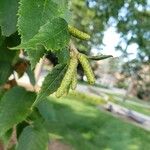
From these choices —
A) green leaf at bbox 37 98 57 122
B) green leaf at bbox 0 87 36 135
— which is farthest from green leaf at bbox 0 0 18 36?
green leaf at bbox 37 98 57 122

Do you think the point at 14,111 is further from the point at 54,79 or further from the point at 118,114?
the point at 118,114

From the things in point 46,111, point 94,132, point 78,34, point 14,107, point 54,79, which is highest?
point 78,34

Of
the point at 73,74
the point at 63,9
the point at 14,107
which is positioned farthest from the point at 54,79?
the point at 14,107

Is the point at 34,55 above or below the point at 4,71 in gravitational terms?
above

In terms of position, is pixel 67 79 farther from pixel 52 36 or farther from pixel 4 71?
pixel 4 71

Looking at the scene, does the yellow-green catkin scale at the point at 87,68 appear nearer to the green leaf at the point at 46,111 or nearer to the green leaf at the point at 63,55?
the green leaf at the point at 63,55

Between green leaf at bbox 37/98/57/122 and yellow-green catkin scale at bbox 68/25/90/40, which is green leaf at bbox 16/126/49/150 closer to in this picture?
green leaf at bbox 37/98/57/122

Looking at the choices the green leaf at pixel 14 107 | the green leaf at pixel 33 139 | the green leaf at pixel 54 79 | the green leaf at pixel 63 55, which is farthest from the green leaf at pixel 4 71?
the green leaf at pixel 54 79
